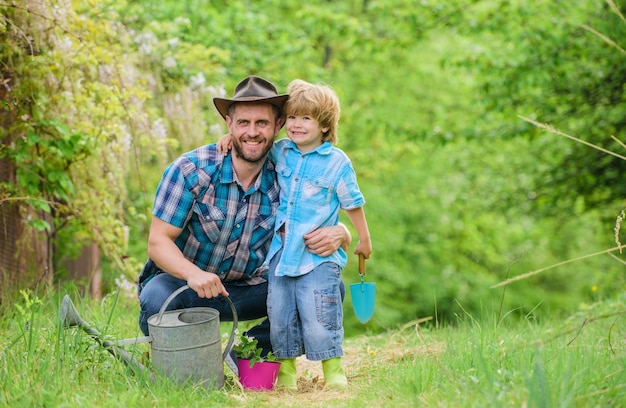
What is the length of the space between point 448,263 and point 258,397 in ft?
37.2

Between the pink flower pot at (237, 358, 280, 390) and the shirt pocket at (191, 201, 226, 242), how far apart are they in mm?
687

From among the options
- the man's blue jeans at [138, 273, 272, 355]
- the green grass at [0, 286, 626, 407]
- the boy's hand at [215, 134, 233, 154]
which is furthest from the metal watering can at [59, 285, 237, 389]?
the boy's hand at [215, 134, 233, 154]

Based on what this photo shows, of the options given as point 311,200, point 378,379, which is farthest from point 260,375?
point 311,200

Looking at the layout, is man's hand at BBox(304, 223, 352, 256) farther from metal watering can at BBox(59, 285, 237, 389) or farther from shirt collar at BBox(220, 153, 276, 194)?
metal watering can at BBox(59, 285, 237, 389)

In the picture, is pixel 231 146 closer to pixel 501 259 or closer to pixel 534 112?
pixel 534 112

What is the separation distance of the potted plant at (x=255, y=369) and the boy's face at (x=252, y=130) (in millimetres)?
946

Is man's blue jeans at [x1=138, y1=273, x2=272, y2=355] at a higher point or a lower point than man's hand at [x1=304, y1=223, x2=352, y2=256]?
lower

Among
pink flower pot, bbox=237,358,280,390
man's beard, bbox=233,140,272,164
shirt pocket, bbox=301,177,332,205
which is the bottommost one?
pink flower pot, bbox=237,358,280,390

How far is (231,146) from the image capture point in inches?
138

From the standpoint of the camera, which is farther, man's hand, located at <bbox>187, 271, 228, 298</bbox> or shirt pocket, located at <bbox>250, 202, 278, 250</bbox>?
shirt pocket, located at <bbox>250, 202, 278, 250</bbox>

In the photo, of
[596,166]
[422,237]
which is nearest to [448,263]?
[422,237]

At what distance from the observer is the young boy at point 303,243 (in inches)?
126

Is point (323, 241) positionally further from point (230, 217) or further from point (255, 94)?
point (255, 94)

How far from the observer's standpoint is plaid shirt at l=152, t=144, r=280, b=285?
10.9 feet
